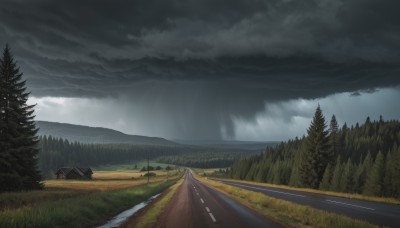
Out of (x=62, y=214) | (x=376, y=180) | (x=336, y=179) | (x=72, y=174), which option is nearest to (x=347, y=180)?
(x=336, y=179)

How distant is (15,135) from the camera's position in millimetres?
41500

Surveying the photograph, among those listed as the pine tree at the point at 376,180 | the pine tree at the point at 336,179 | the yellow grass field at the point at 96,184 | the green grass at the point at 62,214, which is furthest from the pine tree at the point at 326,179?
the green grass at the point at 62,214

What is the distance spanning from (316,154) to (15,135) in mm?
48284

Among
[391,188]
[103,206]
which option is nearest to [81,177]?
[391,188]

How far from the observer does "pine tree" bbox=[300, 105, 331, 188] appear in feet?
206

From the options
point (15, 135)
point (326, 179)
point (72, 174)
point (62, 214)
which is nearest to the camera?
point (62, 214)

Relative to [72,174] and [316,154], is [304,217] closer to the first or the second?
[316,154]

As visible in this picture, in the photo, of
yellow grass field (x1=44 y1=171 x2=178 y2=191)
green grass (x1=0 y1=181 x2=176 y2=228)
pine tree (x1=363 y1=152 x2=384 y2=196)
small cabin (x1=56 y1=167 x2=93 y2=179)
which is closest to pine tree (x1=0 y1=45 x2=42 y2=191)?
yellow grass field (x1=44 y1=171 x2=178 y2=191)

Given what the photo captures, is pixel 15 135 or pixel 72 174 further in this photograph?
pixel 72 174

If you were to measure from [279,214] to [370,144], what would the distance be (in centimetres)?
13241

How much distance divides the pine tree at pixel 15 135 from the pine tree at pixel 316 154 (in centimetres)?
4425

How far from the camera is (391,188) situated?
56875 millimetres

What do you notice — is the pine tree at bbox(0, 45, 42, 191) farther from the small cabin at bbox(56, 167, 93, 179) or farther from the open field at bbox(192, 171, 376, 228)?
the small cabin at bbox(56, 167, 93, 179)

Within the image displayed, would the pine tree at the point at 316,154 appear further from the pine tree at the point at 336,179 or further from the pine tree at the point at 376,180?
the pine tree at the point at 376,180
